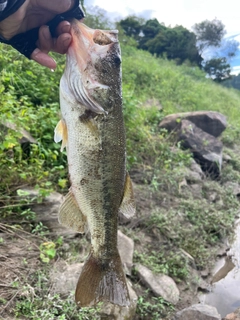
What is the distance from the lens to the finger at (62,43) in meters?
1.87

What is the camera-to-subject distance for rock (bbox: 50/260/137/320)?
10.2 ft

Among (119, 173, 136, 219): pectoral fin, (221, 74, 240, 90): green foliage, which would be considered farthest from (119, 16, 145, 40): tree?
(119, 173, 136, 219): pectoral fin

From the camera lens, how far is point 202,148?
8.02 m

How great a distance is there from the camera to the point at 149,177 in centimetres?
612

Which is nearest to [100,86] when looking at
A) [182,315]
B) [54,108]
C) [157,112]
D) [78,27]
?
[78,27]

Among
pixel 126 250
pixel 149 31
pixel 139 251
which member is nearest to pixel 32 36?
pixel 126 250

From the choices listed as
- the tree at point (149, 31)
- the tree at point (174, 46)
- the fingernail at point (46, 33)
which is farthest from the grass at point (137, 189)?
the tree at point (149, 31)

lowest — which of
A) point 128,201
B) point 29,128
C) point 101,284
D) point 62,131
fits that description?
point 29,128

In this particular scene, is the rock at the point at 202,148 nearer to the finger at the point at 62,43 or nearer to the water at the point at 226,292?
the water at the point at 226,292

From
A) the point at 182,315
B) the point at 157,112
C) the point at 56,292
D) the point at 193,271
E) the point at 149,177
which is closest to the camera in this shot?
the point at 56,292

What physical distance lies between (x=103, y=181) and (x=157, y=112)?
7.40m

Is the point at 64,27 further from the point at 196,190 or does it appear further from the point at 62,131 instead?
the point at 196,190

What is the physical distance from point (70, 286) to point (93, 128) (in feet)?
5.92

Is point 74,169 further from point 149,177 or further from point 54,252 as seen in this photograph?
point 149,177
